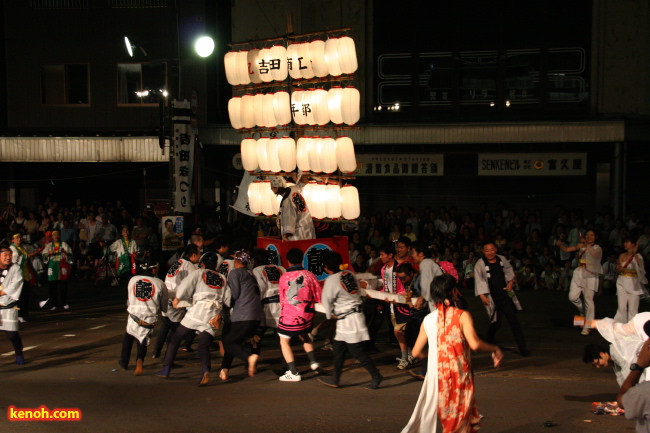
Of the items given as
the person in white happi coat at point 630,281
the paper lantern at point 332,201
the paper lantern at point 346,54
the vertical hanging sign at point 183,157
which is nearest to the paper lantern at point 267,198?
the paper lantern at point 332,201

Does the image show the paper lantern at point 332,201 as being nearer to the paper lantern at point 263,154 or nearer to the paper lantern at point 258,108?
the paper lantern at point 263,154

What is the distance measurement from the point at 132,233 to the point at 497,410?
41.1 feet

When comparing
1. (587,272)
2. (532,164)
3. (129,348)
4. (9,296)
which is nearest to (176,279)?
(129,348)

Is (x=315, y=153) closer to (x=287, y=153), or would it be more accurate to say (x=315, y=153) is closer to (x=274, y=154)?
(x=287, y=153)

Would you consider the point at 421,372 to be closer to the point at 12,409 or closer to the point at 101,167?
A: the point at 12,409

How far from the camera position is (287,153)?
13281 mm

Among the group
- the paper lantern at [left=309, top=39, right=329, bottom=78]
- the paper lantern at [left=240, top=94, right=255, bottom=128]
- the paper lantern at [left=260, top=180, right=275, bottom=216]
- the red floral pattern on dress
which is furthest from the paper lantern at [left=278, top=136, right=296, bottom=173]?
the red floral pattern on dress

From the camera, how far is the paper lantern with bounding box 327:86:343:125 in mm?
12844

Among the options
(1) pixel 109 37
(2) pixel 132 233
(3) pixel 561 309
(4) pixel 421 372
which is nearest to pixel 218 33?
(1) pixel 109 37

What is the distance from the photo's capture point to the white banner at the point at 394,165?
A: 19.6 metres

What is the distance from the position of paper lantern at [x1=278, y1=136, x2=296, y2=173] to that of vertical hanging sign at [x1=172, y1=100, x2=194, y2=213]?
3754 millimetres

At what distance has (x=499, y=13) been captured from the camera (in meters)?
20.3

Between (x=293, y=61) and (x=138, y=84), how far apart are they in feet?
33.3

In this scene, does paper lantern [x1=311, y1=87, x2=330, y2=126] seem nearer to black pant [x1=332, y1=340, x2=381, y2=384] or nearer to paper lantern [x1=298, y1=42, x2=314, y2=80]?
paper lantern [x1=298, y1=42, x2=314, y2=80]
